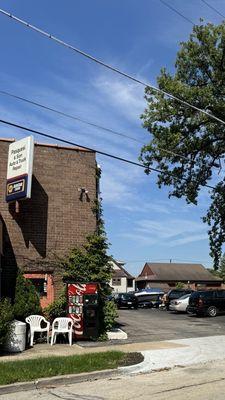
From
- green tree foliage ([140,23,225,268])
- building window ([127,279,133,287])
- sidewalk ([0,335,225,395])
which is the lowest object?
sidewalk ([0,335,225,395])

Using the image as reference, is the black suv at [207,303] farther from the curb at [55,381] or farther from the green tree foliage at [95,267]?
the curb at [55,381]

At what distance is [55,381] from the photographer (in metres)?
10.6

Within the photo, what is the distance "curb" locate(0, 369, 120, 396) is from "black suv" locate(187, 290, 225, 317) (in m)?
20.2

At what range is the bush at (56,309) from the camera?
59.2 ft

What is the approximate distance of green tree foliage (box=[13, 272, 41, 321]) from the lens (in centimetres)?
1728

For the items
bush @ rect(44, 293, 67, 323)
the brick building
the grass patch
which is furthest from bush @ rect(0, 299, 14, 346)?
bush @ rect(44, 293, 67, 323)

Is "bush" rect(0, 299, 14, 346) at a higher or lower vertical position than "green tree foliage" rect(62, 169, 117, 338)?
lower

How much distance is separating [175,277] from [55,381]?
6485cm

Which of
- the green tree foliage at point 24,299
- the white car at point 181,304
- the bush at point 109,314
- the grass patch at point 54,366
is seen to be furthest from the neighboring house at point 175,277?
the grass patch at point 54,366

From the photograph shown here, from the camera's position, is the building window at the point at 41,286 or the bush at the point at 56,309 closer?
the bush at the point at 56,309

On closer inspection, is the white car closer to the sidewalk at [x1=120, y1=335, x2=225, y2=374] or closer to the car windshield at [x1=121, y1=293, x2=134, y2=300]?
the car windshield at [x1=121, y1=293, x2=134, y2=300]

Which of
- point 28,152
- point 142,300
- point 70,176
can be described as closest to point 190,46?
point 70,176

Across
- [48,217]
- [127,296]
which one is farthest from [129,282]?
[48,217]

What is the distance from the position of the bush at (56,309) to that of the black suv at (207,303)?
14.7 m
